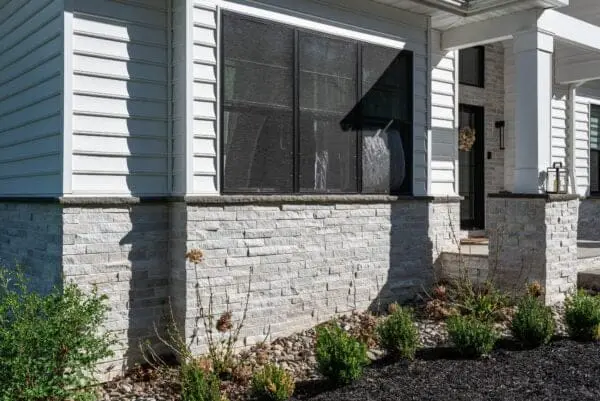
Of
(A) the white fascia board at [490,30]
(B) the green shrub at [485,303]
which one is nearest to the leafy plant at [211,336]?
(B) the green shrub at [485,303]

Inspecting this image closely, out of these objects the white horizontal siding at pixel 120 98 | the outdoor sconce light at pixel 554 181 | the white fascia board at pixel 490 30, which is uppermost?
the white fascia board at pixel 490 30

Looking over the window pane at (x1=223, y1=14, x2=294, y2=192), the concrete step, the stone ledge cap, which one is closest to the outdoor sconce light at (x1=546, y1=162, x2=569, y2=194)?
the stone ledge cap

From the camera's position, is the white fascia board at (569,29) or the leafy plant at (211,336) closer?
the leafy plant at (211,336)

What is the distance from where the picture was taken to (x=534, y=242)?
6559 millimetres

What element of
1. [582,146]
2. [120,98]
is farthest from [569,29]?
[120,98]

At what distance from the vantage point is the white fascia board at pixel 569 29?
6.70 m

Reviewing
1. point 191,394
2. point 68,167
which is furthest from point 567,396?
point 68,167

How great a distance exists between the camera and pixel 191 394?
394cm

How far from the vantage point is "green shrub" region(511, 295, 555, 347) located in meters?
5.26

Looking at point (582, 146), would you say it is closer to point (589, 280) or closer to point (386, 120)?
point (589, 280)

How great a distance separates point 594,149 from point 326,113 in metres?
6.76

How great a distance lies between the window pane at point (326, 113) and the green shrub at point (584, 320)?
2.43 m

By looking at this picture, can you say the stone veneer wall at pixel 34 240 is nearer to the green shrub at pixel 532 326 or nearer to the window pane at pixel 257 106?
the window pane at pixel 257 106

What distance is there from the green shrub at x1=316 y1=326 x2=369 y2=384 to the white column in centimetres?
323
